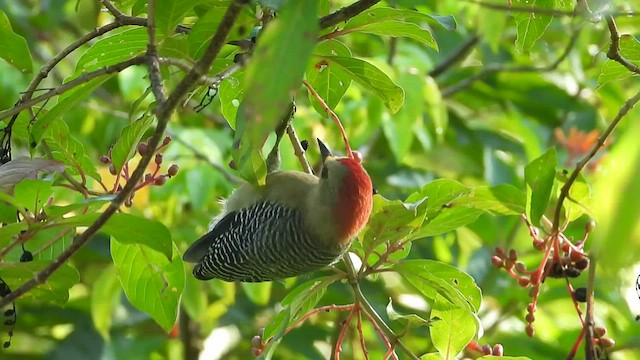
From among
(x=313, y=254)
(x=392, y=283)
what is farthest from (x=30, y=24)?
(x=313, y=254)

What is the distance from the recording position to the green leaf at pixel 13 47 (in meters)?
2.08

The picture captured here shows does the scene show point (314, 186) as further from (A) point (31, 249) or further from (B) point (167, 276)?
(A) point (31, 249)

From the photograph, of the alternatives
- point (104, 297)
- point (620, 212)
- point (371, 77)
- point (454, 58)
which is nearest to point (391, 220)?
point (371, 77)

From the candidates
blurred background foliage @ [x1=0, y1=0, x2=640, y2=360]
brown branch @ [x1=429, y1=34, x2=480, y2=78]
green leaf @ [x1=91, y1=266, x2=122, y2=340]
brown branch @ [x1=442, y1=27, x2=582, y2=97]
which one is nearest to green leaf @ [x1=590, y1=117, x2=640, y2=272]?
blurred background foliage @ [x1=0, y1=0, x2=640, y2=360]

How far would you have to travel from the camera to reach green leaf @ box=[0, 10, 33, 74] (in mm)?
2080

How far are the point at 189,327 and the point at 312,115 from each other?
1.25 m

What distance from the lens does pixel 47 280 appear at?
2043 millimetres

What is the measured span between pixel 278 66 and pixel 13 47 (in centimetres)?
133

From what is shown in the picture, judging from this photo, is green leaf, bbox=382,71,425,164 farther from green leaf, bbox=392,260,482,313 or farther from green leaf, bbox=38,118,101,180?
green leaf, bbox=38,118,101,180

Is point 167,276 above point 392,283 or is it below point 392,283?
above

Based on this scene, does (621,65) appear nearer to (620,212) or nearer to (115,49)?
(115,49)

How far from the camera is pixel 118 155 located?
199cm

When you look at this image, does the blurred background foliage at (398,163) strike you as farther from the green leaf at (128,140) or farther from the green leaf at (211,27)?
the green leaf at (211,27)

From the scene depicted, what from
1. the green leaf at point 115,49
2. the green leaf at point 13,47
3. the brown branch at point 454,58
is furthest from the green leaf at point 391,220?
the brown branch at point 454,58
